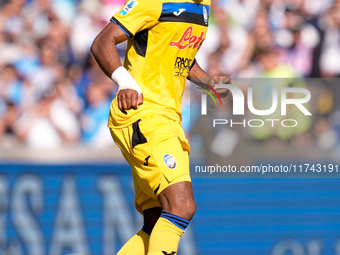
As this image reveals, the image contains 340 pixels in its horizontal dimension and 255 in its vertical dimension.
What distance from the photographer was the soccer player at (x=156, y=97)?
3.29 m

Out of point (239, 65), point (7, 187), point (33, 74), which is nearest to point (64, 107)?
point (33, 74)

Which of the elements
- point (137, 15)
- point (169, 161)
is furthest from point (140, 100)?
point (137, 15)

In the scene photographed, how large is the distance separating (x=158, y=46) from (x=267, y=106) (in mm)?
3012

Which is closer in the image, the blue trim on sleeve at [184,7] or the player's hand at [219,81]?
the blue trim on sleeve at [184,7]

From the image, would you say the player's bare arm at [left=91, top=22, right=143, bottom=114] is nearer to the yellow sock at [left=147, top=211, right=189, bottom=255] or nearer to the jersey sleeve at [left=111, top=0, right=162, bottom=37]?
the jersey sleeve at [left=111, top=0, right=162, bottom=37]

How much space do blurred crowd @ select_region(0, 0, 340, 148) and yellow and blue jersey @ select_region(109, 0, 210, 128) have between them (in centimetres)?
287

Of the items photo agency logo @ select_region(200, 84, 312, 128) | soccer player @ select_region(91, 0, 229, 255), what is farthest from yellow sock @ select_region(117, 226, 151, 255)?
photo agency logo @ select_region(200, 84, 312, 128)

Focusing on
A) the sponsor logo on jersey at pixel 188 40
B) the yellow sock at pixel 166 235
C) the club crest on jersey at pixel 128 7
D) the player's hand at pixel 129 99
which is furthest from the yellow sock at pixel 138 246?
the club crest on jersey at pixel 128 7

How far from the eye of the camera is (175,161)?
11.1 ft

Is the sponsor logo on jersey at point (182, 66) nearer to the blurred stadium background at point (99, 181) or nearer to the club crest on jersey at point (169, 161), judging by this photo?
the club crest on jersey at point (169, 161)

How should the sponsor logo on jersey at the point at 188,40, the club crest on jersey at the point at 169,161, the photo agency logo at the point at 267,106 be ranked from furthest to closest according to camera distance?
the photo agency logo at the point at 267,106 → the sponsor logo on jersey at the point at 188,40 → the club crest on jersey at the point at 169,161

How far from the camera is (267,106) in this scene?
6359mm

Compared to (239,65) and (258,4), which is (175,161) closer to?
(239,65)

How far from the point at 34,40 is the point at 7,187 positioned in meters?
2.11
